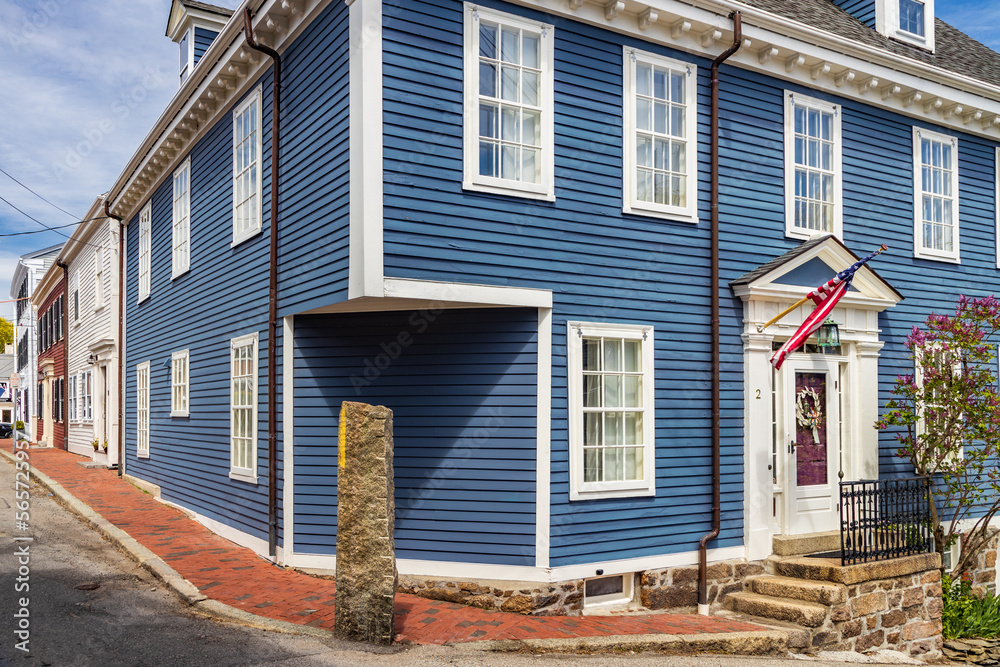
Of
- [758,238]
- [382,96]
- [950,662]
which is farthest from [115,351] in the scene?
[950,662]

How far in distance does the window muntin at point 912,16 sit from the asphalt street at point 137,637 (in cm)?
1041

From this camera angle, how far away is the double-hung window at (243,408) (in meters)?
10.3

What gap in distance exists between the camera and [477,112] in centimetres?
816

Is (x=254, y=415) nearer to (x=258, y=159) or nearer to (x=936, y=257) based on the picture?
(x=258, y=159)

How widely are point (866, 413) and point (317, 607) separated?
7.48m

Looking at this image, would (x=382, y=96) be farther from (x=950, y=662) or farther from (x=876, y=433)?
(x=950, y=662)

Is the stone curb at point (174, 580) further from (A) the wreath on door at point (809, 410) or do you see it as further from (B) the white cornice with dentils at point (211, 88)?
(A) the wreath on door at point (809, 410)

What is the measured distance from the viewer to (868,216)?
11.3m

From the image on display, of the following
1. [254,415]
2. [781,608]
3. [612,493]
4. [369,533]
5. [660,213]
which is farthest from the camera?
[254,415]

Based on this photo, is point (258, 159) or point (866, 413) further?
point (866, 413)

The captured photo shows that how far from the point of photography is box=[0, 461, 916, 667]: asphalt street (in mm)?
6141

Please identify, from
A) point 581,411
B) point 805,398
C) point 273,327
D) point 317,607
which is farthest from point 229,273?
point 805,398

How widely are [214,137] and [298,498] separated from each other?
621cm

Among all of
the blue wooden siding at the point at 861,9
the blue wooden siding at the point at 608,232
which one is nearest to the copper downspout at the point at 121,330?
the blue wooden siding at the point at 608,232
